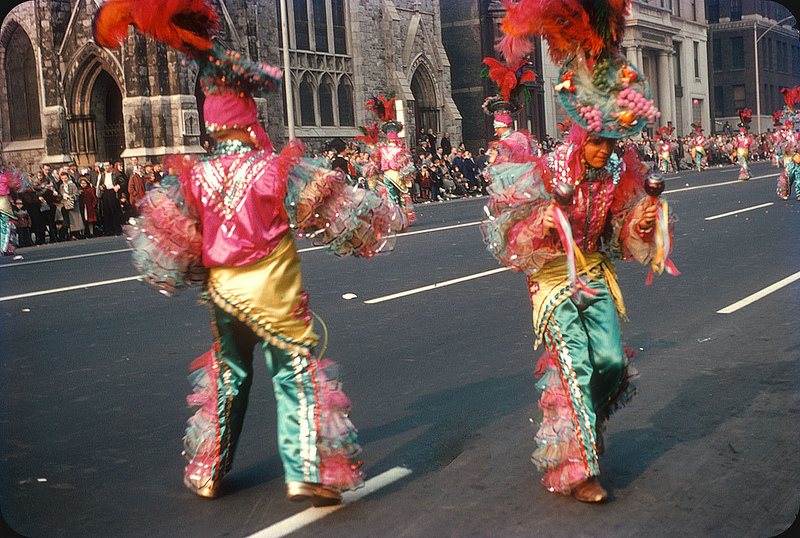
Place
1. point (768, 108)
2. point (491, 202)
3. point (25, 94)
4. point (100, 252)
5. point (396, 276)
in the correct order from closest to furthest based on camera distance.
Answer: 1. point (491, 202)
2. point (396, 276)
3. point (100, 252)
4. point (25, 94)
5. point (768, 108)

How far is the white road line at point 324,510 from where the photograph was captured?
13.2ft

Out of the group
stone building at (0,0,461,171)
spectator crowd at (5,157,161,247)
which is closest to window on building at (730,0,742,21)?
stone building at (0,0,461,171)

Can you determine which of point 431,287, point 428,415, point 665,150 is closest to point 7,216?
point 431,287

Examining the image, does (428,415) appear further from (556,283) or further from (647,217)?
(647,217)

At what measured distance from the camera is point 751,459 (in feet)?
15.7

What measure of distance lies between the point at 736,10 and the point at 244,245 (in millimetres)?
73072

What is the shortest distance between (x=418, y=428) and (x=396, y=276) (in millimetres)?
6496

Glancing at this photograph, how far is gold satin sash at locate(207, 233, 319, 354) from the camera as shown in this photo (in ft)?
13.9

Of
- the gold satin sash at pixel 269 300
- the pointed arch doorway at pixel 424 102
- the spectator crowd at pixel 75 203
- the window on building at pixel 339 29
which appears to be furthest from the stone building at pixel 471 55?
the gold satin sash at pixel 269 300

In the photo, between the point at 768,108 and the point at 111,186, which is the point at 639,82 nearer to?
the point at 111,186

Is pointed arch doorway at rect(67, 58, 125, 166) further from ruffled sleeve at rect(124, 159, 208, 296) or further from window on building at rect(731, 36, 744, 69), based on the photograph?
window on building at rect(731, 36, 744, 69)

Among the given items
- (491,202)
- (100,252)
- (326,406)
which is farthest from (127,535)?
(100,252)

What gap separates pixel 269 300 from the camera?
13.9 ft

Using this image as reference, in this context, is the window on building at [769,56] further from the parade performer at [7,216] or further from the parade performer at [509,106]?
the parade performer at [7,216]
